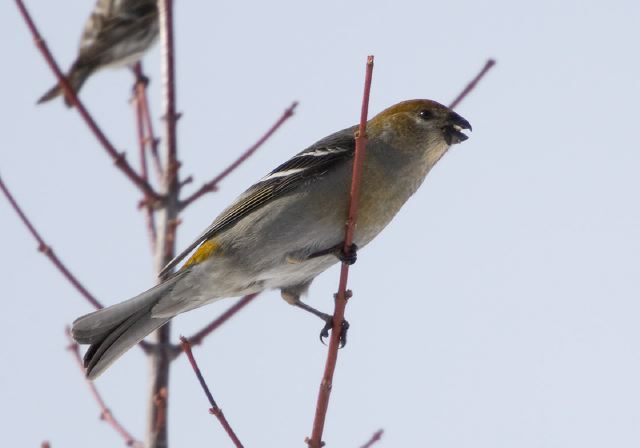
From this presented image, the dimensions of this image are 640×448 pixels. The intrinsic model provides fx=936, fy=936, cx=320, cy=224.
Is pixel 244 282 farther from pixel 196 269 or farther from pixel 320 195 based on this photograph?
pixel 320 195

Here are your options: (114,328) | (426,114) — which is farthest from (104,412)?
(426,114)

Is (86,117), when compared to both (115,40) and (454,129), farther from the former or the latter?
(115,40)

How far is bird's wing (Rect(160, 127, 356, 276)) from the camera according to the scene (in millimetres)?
5398

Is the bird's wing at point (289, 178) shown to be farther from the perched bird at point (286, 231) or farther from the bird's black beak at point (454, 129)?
the bird's black beak at point (454, 129)

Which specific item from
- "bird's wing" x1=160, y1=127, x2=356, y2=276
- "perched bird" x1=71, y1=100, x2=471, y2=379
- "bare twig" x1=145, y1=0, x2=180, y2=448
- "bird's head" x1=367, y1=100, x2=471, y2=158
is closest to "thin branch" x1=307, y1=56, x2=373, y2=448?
"perched bird" x1=71, y1=100, x2=471, y2=379

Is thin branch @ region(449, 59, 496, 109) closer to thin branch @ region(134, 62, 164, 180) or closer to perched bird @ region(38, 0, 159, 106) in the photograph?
thin branch @ region(134, 62, 164, 180)

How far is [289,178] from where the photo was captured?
5441mm

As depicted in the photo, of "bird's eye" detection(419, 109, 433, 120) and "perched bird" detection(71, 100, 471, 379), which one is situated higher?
"bird's eye" detection(419, 109, 433, 120)

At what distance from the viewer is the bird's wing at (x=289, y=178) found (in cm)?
540

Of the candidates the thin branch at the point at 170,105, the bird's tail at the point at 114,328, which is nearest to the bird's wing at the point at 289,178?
the bird's tail at the point at 114,328

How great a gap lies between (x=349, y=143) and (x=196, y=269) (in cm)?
115

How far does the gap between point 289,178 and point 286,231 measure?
42 cm

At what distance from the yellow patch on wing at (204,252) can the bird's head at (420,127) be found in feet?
3.81

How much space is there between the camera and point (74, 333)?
16.5 ft
